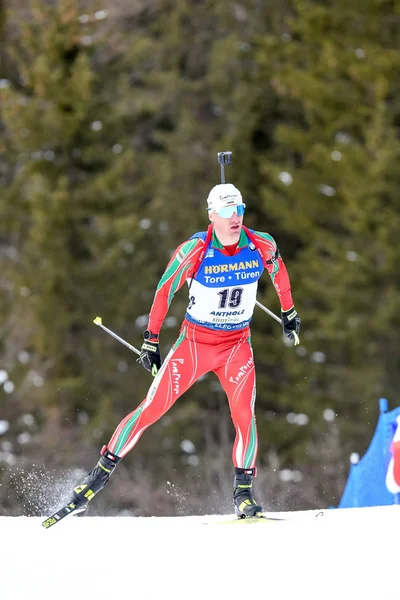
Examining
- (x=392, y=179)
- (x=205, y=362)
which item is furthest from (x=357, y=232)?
(x=205, y=362)

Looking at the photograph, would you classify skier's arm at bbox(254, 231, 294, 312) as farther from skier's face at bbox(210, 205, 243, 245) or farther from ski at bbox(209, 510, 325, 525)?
ski at bbox(209, 510, 325, 525)

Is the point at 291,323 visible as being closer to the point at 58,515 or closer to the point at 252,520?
the point at 252,520

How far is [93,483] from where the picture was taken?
22.9 feet

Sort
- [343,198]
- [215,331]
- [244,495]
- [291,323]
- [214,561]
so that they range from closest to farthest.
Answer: [214,561] < [215,331] < [244,495] < [291,323] < [343,198]

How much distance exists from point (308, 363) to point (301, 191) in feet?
13.8

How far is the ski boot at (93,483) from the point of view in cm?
691

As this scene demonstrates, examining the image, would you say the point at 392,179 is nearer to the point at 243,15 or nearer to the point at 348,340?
the point at 348,340

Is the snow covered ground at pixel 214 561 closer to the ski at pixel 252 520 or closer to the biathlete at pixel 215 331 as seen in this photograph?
the ski at pixel 252 520

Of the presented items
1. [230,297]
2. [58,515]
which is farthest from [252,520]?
[230,297]

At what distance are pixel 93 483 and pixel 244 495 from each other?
102cm

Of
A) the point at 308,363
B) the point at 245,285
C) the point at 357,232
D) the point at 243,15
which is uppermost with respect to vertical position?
the point at 245,285

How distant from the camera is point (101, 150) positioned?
2614 cm

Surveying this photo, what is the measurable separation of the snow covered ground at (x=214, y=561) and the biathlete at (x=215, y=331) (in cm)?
73

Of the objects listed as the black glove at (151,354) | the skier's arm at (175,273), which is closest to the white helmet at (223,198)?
the skier's arm at (175,273)
